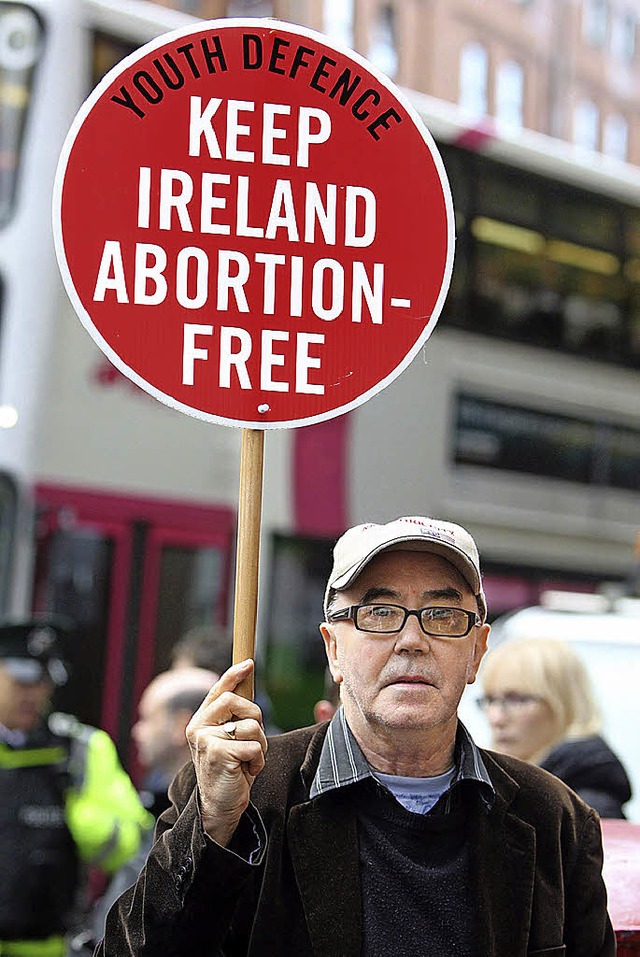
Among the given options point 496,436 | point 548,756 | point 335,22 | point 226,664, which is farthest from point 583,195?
point 335,22

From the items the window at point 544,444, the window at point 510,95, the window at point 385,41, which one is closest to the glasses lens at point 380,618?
the window at point 544,444

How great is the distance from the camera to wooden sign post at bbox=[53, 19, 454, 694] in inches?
90.4

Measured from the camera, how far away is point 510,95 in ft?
115

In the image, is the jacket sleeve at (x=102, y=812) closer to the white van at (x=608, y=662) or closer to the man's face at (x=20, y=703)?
the man's face at (x=20, y=703)

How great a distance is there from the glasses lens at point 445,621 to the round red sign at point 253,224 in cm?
38

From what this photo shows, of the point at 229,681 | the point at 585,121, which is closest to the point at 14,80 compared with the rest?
the point at 229,681

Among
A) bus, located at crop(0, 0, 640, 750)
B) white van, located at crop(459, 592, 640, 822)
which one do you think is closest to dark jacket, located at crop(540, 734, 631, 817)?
white van, located at crop(459, 592, 640, 822)

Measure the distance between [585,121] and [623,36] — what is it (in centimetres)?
269

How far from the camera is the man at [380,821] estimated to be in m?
2.00

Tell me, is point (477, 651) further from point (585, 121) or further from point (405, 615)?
point (585, 121)

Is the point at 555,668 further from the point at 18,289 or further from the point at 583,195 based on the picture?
the point at 583,195

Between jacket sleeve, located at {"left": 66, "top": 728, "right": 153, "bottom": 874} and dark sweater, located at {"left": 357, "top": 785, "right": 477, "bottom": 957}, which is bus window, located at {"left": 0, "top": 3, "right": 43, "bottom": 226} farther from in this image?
dark sweater, located at {"left": 357, "top": 785, "right": 477, "bottom": 957}

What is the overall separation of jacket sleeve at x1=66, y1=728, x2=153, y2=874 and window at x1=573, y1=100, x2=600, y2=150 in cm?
3492

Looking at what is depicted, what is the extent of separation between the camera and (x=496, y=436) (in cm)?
978
